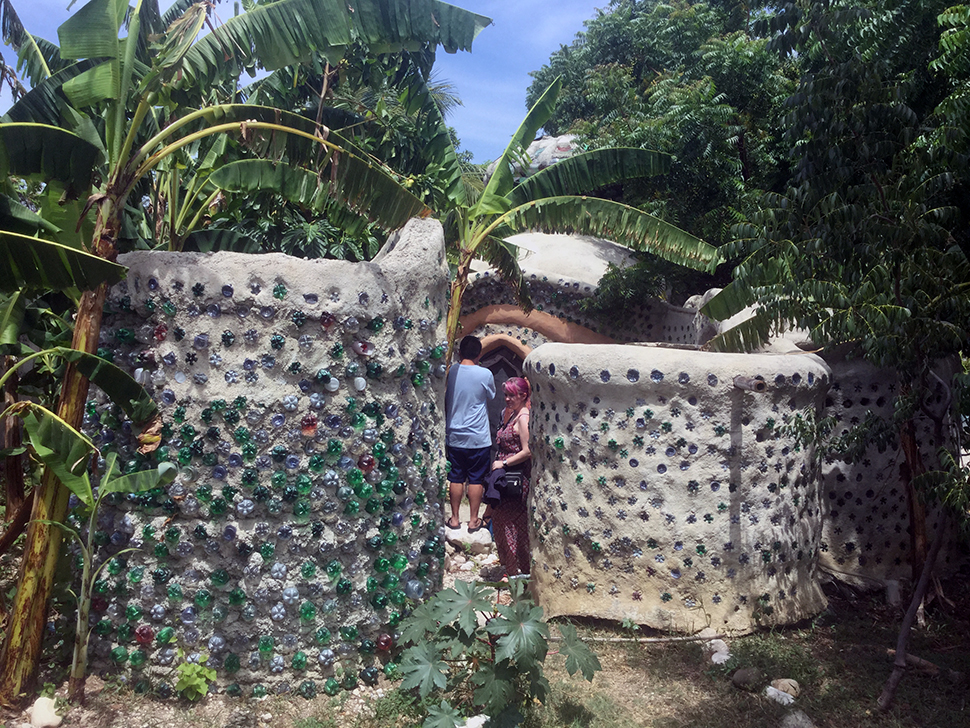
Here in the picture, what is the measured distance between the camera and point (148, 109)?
14.9 ft

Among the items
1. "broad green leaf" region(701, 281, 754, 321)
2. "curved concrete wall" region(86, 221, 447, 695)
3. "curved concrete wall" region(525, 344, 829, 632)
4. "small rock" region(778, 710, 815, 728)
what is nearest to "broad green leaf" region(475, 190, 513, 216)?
"broad green leaf" region(701, 281, 754, 321)

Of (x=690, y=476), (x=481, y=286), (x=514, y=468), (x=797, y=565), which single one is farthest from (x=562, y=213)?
(x=481, y=286)

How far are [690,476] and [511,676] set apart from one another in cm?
202

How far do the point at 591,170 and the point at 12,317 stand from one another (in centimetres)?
573

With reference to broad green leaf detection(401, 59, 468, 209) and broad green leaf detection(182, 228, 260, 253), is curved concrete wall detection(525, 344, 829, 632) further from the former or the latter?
broad green leaf detection(401, 59, 468, 209)

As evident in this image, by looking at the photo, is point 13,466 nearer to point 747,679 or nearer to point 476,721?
point 476,721

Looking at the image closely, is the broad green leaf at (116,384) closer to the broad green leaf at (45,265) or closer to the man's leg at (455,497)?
the broad green leaf at (45,265)

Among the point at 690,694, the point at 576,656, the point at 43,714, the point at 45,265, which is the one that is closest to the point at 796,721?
the point at 690,694

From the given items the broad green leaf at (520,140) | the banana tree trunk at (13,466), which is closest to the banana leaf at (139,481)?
the banana tree trunk at (13,466)

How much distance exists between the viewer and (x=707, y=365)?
5.25m

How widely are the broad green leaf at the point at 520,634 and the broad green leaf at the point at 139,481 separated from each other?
188cm

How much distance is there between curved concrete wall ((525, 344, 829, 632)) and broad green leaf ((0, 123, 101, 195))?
3.31 metres

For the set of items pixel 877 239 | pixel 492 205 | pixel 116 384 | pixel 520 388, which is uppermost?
pixel 492 205

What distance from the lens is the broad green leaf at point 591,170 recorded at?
7996 millimetres
